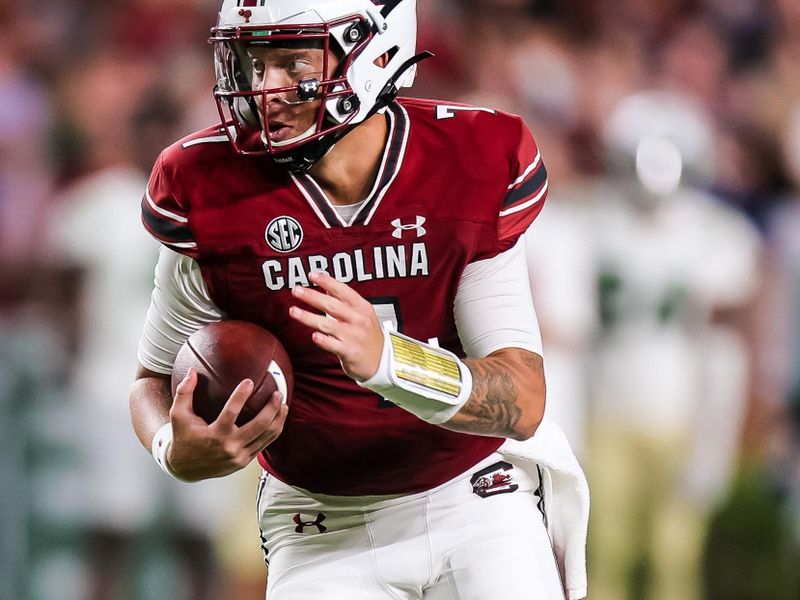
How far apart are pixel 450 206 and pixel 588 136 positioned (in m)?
3.57

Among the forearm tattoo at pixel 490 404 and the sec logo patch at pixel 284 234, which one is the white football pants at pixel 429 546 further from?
the sec logo patch at pixel 284 234

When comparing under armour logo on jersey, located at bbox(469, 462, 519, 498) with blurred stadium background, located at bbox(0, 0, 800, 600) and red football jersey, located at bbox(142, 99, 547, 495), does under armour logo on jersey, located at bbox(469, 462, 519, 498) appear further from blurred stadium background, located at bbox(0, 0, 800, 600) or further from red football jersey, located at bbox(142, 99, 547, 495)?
blurred stadium background, located at bbox(0, 0, 800, 600)

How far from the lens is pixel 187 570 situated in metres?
4.83

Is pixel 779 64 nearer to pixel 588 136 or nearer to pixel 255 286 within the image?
pixel 588 136

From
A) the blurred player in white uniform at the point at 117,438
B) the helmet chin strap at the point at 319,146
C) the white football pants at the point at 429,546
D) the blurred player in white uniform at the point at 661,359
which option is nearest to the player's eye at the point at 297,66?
the helmet chin strap at the point at 319,146

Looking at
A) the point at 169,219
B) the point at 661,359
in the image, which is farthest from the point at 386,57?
the point at 661,359

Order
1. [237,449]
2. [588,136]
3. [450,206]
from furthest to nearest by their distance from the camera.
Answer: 1. [588,136]
2. [450,206]
3. [237,449]

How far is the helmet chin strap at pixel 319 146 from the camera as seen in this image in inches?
95.6

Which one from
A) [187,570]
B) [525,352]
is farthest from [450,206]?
[187,570]

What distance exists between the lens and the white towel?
2.63 metres

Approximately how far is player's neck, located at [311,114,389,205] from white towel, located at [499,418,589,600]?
0.55m

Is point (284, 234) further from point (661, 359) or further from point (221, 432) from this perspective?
point (661, 359)

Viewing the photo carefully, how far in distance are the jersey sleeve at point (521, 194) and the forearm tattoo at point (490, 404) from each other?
0.25 m

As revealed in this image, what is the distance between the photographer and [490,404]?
2.34 metres
